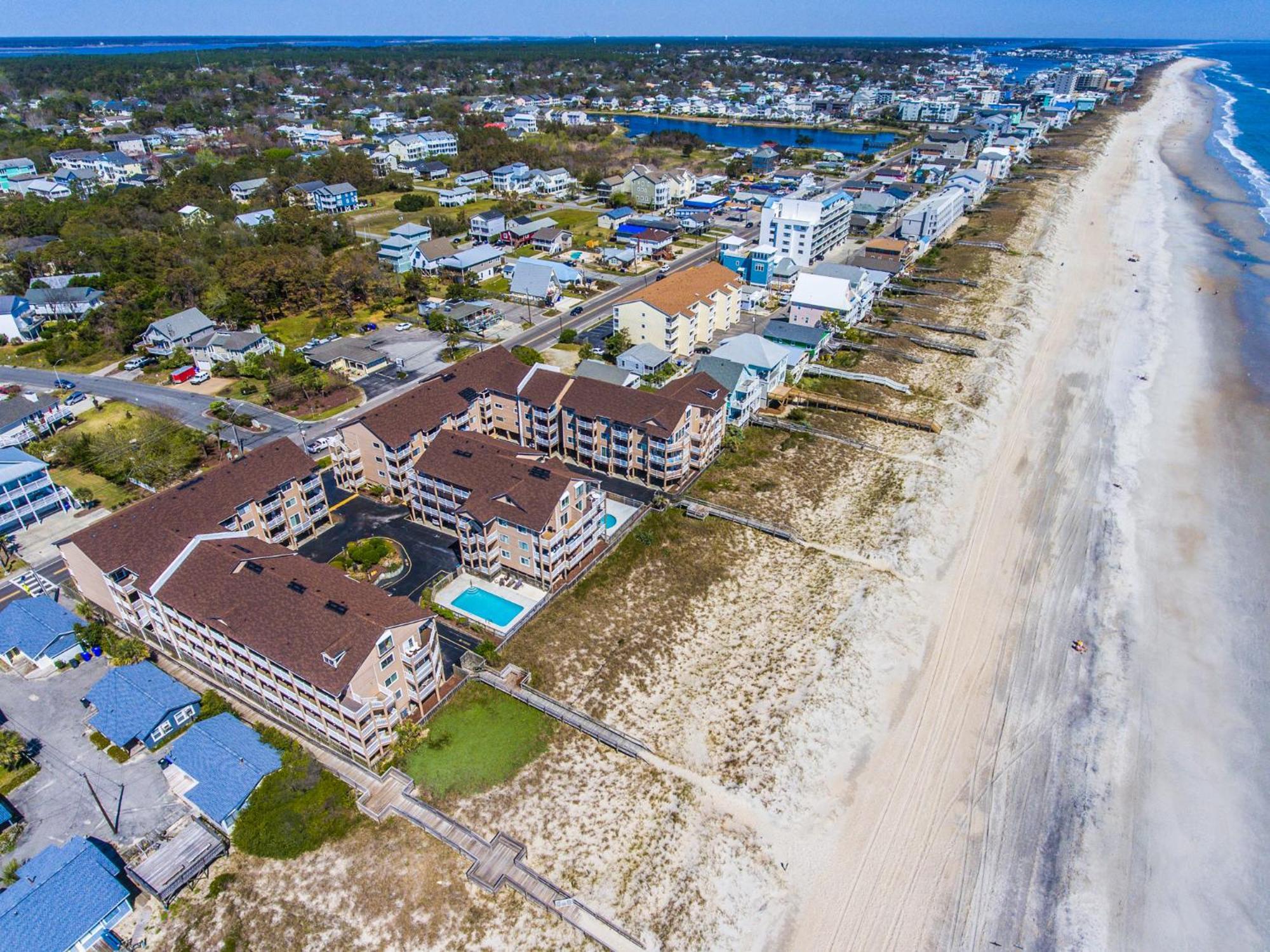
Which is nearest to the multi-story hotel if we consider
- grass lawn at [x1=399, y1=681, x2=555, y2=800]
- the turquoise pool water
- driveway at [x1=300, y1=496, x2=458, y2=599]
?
grass lawn at [x1=399, y1=681, x2=555, y2=800]

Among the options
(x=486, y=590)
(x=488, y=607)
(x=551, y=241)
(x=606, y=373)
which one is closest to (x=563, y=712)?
(x=488, y=607)

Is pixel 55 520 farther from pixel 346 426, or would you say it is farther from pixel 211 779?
pixel 211 779

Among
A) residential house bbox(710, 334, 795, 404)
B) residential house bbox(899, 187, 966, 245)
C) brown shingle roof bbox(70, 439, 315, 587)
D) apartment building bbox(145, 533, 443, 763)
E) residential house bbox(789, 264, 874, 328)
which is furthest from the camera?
residential house bbox(899, 187, 966, 245)

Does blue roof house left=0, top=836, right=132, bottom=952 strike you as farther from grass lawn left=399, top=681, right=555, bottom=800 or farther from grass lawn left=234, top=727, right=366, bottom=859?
grass lawn left=399, top=681, right=555, bottom=800

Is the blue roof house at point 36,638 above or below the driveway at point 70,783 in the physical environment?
above

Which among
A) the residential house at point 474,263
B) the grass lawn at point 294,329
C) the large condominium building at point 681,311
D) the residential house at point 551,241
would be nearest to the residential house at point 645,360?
the large condominium building at point 681,311

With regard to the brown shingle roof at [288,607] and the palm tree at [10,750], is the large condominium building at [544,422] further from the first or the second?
the palm tree at [10,750]
